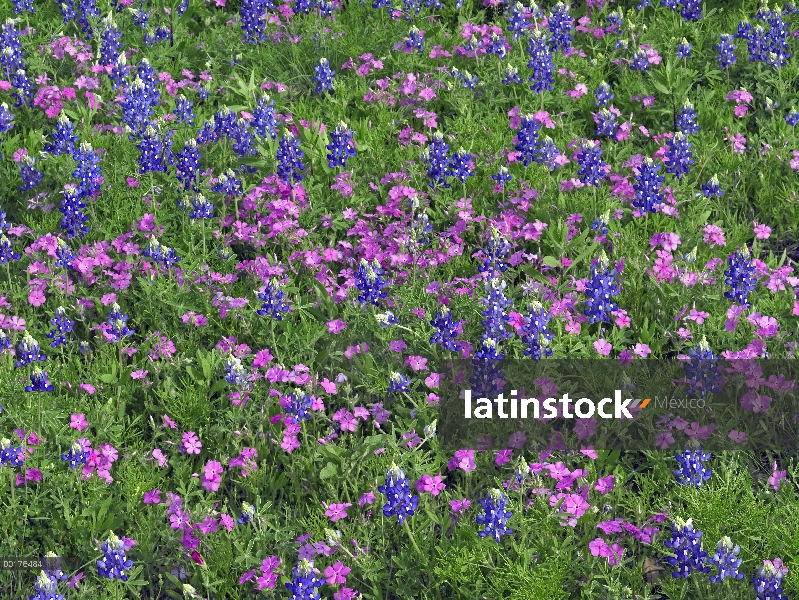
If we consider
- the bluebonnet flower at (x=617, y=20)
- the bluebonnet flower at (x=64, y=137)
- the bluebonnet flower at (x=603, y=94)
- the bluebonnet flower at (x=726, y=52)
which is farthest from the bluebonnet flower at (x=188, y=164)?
the bluebonnet flower at (x=726, y=52)

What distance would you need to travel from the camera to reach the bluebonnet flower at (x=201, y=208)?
20.3 ft

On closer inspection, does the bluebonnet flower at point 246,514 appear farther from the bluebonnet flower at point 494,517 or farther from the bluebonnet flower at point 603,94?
the bluebonnet flower at point 603,94

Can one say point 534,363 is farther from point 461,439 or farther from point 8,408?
point 8,408

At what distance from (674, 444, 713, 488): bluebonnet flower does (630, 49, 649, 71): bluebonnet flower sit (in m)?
3.49

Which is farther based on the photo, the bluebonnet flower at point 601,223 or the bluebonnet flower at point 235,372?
the bluebonnet flower at point 601,223

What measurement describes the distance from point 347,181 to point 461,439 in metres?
1.98

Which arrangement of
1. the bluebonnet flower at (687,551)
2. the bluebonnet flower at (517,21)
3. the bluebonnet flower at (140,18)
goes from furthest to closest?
the bluebonnet flower at (140,18)
the bluebonnet flower at (517,21)
the bluebonnet flower at (687,551)

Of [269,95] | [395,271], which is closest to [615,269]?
[395,271]

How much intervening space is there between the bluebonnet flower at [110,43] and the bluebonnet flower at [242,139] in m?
1.35

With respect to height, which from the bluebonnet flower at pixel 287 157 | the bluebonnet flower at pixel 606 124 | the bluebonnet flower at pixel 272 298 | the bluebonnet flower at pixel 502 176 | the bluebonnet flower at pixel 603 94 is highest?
the bluebonnet flower at pixel 603 94

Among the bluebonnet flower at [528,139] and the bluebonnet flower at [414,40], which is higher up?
the bluebonnet flower at [414,40]

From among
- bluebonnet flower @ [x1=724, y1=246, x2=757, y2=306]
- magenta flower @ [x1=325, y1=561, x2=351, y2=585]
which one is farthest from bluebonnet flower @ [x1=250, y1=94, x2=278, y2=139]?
magenta flower @ [x1=325, y1=561, x2=351, y2=585]

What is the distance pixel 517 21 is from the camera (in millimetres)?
7898

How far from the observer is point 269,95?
7.54m
